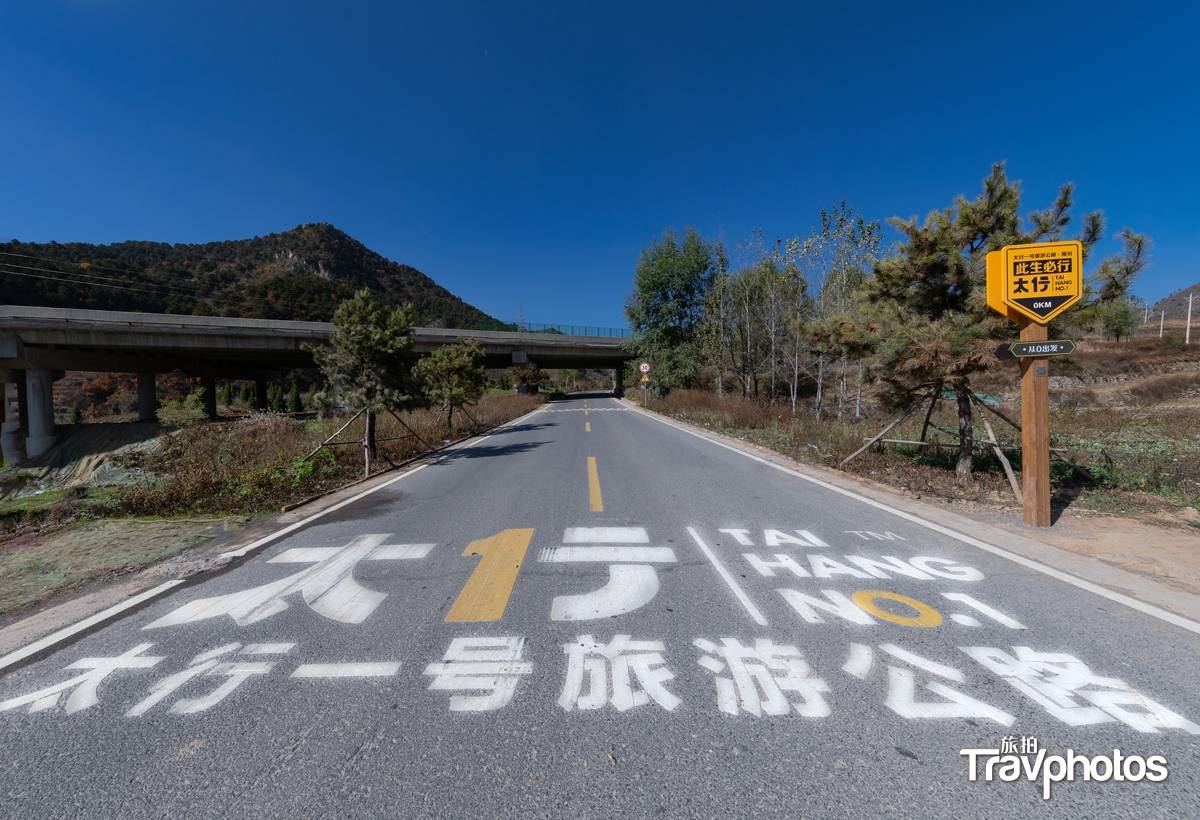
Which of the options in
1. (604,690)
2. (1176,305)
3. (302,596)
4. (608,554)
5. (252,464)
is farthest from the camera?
(1176,305)

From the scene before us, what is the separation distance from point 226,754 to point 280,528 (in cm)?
445

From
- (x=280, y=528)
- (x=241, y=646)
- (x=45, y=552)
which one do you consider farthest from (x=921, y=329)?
(x=45, y=552)

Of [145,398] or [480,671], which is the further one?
[145,398]

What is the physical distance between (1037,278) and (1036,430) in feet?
5.51

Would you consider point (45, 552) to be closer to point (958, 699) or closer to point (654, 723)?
point (654, 723)

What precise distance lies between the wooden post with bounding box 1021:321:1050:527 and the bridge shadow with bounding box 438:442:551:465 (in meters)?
9.98

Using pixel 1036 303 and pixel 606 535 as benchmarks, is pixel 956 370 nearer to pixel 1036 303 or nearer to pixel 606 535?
pixel 1036 303

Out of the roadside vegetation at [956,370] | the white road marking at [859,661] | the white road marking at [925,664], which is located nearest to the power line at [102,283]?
the roadside vegetation at [956,370]

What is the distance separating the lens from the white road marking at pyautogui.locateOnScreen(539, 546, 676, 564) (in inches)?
179

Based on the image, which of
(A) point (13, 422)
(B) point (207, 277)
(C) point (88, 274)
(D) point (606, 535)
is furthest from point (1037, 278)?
(B) point (207, 277)

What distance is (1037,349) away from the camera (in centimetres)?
532

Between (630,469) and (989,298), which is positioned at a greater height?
(989,298)

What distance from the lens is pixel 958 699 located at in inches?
97.7

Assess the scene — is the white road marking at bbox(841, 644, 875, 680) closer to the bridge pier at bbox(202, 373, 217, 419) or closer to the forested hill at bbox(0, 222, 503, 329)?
the forested hill at bbox(0, 222, 503, 329)
